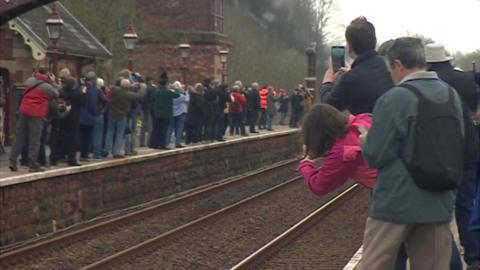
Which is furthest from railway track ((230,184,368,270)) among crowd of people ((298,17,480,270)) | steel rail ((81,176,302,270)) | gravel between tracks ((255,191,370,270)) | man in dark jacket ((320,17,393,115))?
crowd of people ((298,17,480,270))

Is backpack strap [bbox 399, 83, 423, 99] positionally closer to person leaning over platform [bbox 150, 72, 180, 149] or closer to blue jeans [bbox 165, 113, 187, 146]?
person leaning over platform [bbox 150, 72, 180, 149]

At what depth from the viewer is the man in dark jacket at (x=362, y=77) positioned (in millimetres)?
6820

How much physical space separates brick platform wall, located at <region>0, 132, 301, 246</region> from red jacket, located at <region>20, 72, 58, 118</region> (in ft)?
3.34

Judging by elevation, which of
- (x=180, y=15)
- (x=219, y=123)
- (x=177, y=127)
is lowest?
(x=219, y=123)

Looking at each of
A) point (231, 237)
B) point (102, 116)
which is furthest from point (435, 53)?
point (102, 116)

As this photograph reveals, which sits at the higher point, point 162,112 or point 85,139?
point 162,112

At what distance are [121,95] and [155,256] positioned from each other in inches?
266

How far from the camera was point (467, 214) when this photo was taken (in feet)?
28.1

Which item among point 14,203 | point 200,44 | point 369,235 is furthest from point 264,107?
point 369,235

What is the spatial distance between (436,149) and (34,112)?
36.3 ft

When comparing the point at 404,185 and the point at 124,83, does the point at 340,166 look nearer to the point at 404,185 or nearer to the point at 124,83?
the point at 404,185

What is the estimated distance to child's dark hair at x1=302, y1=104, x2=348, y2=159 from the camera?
585 centimetres

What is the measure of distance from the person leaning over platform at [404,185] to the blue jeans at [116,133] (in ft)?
46.6

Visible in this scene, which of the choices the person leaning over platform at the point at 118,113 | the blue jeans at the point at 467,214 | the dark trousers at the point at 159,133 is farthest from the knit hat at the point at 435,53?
the dark trousers at the point at 159,133
